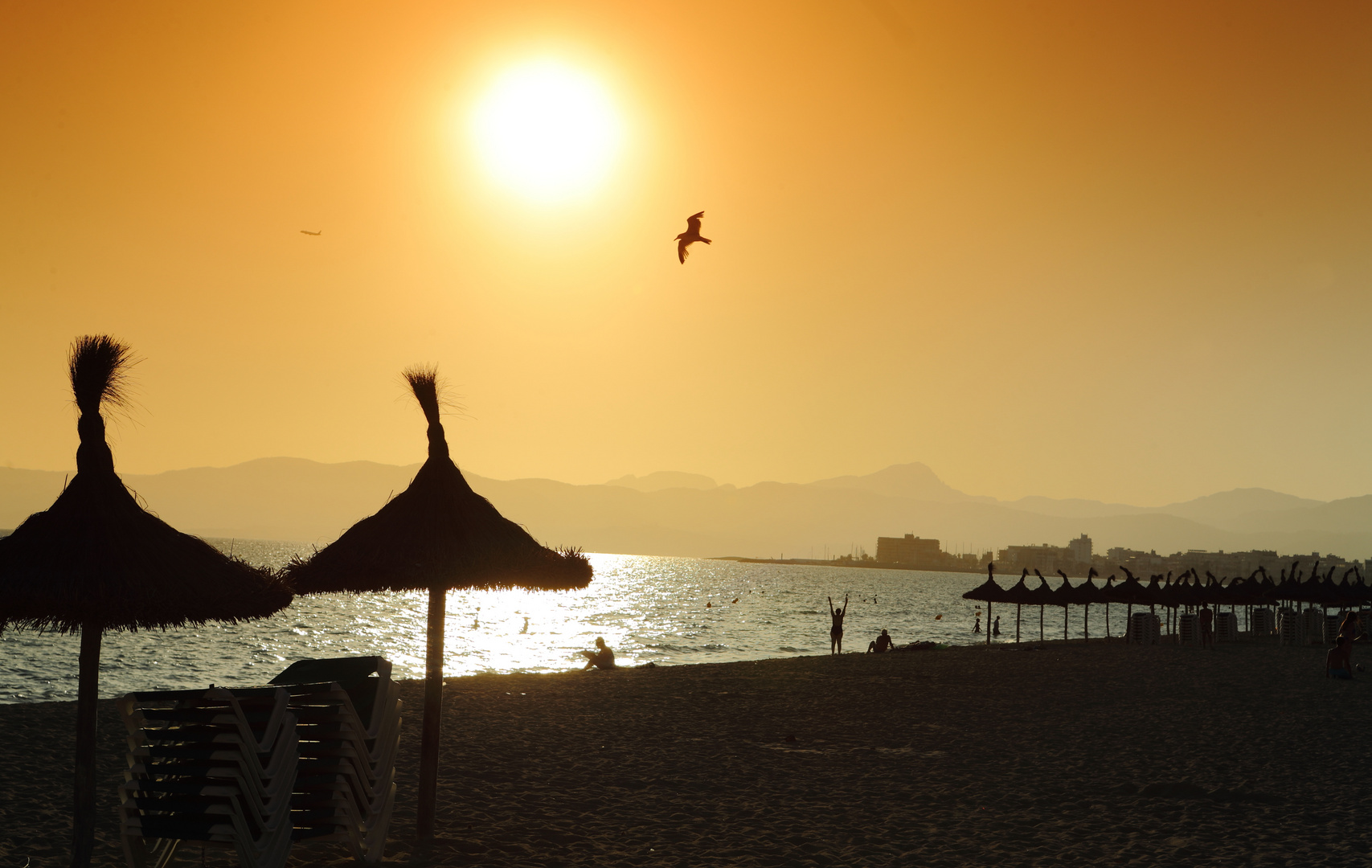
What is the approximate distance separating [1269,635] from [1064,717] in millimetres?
30041

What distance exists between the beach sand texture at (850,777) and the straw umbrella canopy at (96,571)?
196 cm

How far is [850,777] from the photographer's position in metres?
9.92

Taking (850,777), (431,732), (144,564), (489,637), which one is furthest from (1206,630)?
(489,637)

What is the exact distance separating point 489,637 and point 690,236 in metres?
56.5

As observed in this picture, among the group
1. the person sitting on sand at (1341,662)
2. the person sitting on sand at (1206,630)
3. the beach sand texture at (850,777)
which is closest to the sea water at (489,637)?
the beach sand texture at (850,777)

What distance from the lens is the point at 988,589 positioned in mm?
34594

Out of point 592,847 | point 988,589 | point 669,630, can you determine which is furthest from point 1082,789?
point 669,630

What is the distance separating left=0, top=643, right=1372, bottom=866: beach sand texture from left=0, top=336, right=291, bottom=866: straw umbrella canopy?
1.96m

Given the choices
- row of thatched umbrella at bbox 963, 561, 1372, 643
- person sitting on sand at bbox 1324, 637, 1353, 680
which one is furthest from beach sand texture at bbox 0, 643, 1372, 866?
row of thatched umbrella at bbox 963, 561, 1372, 643

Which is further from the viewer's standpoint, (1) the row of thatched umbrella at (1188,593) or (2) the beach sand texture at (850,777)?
(1) the row of thatched umbrella at (1188,593)

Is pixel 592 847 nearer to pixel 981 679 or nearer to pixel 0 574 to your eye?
pixel 0 574

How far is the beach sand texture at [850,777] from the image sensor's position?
23.4 ft

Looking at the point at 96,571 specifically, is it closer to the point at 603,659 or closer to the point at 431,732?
the point at 431,732

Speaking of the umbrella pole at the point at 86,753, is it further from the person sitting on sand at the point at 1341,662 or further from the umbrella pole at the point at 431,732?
the person sitting on sand at the point at 1341,662
